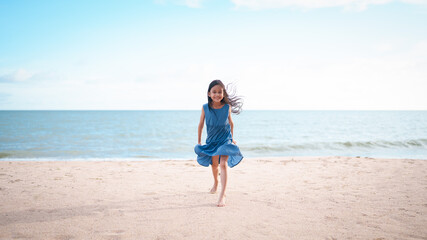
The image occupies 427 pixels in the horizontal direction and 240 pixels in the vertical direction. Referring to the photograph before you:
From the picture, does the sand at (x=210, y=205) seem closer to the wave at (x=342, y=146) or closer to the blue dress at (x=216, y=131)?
the blue dress at (x=216, y=131)

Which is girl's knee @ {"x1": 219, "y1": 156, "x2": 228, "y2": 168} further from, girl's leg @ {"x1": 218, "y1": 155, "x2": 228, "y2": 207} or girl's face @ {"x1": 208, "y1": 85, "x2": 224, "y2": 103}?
girl's face @ {"x1": 208, "y1": 85, "x2": 224, "y2": 103}

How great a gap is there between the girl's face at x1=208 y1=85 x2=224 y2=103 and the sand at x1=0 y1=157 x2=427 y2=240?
174 cm

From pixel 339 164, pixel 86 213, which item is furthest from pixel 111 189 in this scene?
pixel 339 164

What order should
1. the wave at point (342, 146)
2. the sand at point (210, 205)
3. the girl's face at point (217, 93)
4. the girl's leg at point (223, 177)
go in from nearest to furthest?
the sand at point (210, 205)
the girl's leg at point (223, 177)
the girl's face at point (217, 93)
the wave at point (342, 146)

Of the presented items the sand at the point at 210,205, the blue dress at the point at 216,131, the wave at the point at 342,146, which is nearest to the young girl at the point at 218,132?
the blue dress at the point at 216,131

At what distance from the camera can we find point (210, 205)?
387 centimetres

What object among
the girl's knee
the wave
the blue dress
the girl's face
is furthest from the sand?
the wave

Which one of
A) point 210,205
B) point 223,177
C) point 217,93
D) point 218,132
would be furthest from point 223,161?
point 217,93

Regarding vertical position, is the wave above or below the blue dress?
below

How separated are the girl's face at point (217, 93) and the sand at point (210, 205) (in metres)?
1.74

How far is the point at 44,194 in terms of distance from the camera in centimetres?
438

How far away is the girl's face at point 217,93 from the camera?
402 centimetres

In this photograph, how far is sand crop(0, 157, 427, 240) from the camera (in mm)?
2891

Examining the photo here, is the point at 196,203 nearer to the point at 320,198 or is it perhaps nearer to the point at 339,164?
the point at 320,198
